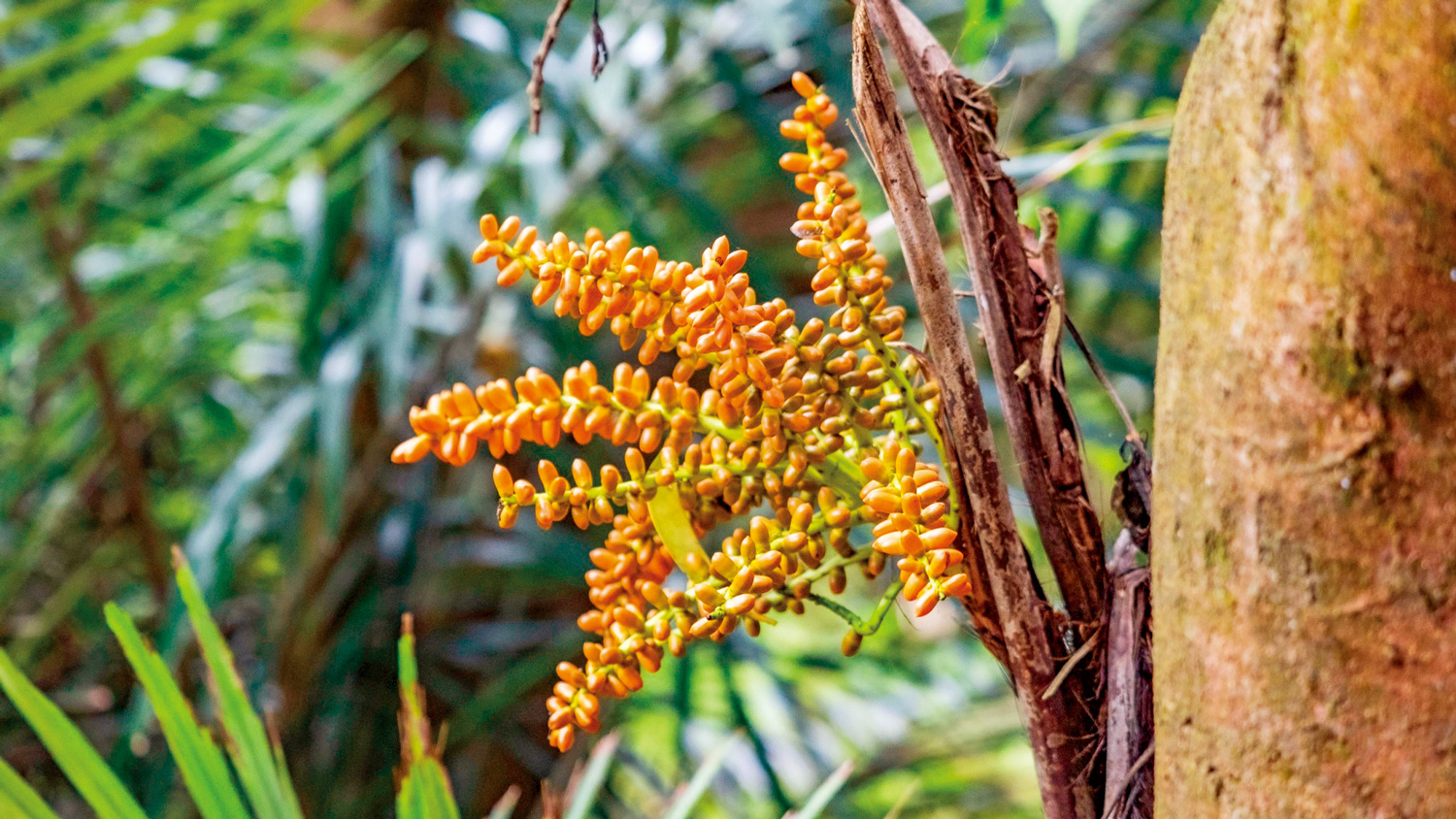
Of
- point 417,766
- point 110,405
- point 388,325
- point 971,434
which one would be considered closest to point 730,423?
point 971,434

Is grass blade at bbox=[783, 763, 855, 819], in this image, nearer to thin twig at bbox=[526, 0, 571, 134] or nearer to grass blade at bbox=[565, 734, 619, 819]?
grass blade at bbox=[565, 734, 619, 819]

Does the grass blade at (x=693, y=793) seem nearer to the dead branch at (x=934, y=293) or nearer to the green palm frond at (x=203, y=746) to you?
the green palm frond at (x=203, y=746)

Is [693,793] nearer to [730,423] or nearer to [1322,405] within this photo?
[730,423]

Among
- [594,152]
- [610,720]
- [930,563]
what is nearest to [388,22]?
[594,152]

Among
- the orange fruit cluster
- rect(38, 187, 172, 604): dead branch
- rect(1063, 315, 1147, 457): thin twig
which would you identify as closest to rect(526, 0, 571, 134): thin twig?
the orange fruit cluster

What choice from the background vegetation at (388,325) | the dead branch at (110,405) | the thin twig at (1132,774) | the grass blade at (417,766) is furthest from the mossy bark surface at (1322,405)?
the dead branch at (110,405)

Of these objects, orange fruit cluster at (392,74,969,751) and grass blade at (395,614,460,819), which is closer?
orange fruit cluster at (392,74,969,751)
